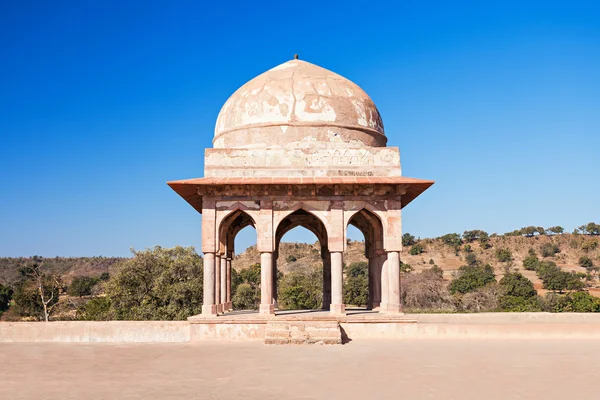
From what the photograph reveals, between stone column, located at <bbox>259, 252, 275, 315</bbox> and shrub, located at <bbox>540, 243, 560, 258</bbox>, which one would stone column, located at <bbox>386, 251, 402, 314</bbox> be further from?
shrub, located at <bbox>540, 243, 560, 258</bbox>

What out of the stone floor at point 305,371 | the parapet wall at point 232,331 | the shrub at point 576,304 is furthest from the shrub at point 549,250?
the stone floor at point 305,371

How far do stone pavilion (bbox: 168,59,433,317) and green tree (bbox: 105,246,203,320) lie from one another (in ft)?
40.9

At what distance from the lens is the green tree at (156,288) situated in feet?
98.8

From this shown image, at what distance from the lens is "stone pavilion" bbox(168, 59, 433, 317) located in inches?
631

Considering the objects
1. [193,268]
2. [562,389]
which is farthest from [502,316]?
[193,268]

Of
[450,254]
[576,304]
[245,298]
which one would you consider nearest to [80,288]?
[245,298]

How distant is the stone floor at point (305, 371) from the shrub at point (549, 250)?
217 ft

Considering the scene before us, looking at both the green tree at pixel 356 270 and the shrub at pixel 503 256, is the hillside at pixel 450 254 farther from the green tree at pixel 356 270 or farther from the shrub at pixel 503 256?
the green tree at pixel 356 270

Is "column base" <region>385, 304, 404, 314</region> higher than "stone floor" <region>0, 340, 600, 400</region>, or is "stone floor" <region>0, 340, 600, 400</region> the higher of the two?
"column base" <region>385, 304, 404, 314</region>

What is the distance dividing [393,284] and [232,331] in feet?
15.1

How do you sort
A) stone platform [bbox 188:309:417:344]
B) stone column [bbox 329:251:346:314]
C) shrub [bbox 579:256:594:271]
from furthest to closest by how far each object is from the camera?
1. shrub [bbox 579:256:594:271]
2. stone column [bbox 329:251:346:314]
3. stone platform [bbox 188:309:417:344]

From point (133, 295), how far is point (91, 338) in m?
18.1

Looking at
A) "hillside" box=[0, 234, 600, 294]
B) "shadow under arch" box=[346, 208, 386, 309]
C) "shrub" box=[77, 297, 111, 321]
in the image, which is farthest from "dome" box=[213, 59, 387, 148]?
"hillside" box=[0, 234, 600, 294]

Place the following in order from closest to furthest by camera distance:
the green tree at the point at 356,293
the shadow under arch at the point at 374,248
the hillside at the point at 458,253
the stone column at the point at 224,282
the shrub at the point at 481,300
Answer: the shadow under arch at the point at 374,248 < the stone column at the point at 224,282 < the green tree at the point at 356,293 < the shrub at the point at 481,300 < the hillside at the point at 458,253
